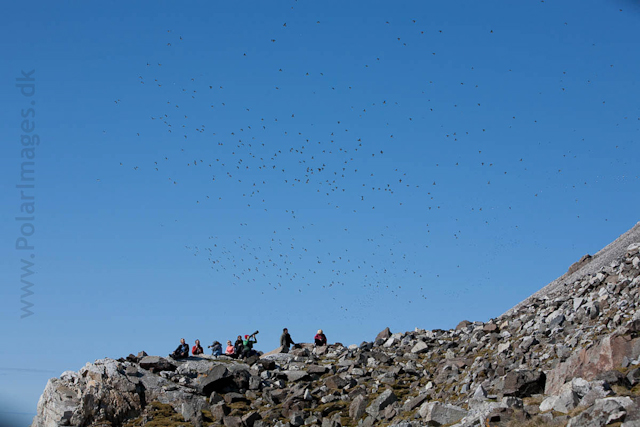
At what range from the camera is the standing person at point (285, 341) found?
50.4m

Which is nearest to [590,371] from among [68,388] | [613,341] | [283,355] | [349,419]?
[613,341]

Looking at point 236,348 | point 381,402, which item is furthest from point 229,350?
point 381,402

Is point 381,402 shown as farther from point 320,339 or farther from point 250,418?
point 320,339

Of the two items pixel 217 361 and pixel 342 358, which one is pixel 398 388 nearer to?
pixel 342 358

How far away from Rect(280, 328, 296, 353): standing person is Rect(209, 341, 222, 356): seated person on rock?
15.6 ft

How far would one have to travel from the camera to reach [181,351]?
45.8 metres

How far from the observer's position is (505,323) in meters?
43.0

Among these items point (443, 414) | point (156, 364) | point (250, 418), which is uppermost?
point (156, 364)

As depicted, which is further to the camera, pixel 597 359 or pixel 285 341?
pixel 285 341

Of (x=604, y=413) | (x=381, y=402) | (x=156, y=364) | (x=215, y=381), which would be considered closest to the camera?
(x=604, y=413)

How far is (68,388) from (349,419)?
17.3m

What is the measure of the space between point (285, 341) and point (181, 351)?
8.70 metres

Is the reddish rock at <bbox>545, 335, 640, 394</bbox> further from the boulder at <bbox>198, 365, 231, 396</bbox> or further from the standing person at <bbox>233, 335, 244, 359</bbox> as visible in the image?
the standing person at <bbox>233, 335, 244, 359</bbox>

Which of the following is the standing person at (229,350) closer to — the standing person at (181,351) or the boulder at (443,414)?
the standing person at (181,351)
